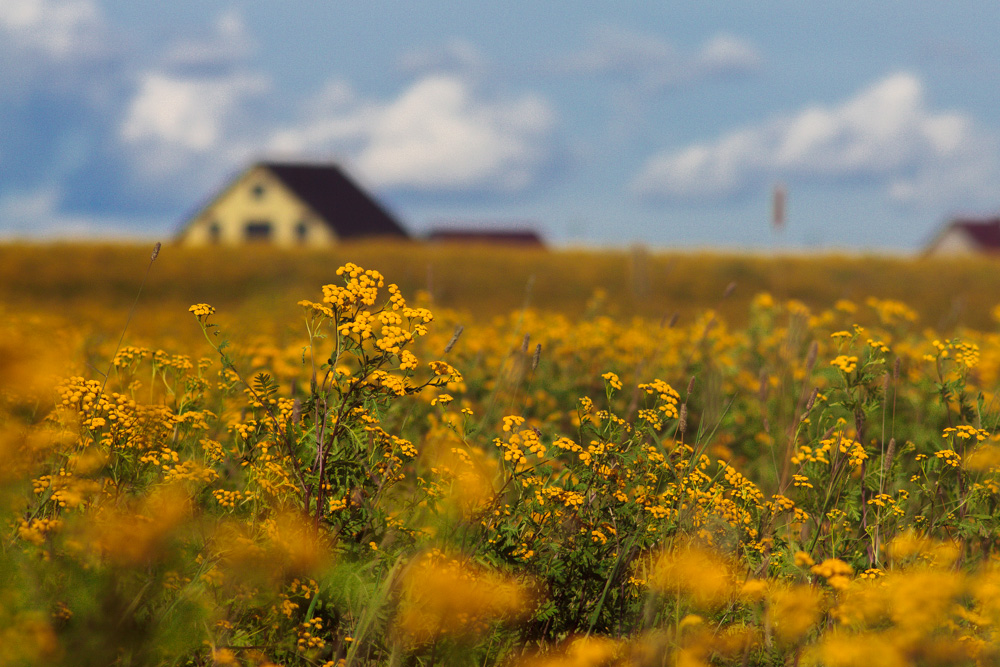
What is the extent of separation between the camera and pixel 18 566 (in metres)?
2.07

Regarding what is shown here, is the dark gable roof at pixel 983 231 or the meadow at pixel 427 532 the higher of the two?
the dark gable roof at pixel 983 231

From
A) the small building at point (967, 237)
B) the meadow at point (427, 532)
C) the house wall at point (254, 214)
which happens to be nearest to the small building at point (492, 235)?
the house wall at point (254, 214)

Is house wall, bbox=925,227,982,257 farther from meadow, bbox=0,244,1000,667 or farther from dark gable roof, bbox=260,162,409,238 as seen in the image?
meadow, bbox=0,244,1000,667

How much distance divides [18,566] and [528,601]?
1.35 metres

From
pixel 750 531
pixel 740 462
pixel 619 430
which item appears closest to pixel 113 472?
pixel 619 430

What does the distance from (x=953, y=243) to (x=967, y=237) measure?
107cm

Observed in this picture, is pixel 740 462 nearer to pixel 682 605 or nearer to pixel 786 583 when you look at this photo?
pixel 786 583

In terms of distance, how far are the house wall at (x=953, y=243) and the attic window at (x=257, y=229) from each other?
36871 millimetres

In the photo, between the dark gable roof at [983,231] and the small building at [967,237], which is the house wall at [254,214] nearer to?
the small building at [967,237]

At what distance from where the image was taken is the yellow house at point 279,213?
136 feet

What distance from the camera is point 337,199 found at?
43188 millimetres

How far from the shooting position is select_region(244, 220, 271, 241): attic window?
42125 mm

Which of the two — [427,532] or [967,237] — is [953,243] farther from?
Answer: [427,532]

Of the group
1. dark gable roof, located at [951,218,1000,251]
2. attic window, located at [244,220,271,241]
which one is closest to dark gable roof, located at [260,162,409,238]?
attic window, located at [244,220,271,241]
